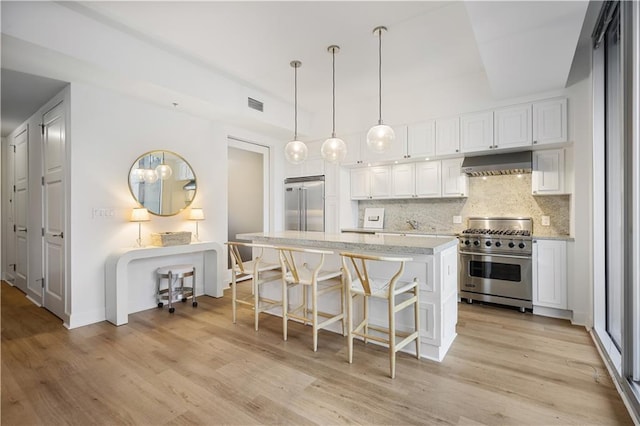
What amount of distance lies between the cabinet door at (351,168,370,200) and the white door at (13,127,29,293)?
4.93 m

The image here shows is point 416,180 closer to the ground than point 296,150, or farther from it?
closer to the ground

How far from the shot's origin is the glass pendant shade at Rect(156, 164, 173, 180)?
4.08m

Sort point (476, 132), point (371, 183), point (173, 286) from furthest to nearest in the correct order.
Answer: point (371, 183) < point (173, 286) < point (476, 132)

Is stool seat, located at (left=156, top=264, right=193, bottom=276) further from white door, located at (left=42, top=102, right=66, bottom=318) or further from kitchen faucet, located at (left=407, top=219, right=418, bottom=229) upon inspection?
kitchen faucet, located at (left=407, top=219, right=418, bottom=229)

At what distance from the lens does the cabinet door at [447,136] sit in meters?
4.21

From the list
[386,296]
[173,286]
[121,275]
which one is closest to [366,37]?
[386,296]

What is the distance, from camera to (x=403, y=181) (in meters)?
4.90

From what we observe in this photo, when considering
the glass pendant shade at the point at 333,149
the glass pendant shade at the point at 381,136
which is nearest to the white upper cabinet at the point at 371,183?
the glass pendant shade at the point at 333,149

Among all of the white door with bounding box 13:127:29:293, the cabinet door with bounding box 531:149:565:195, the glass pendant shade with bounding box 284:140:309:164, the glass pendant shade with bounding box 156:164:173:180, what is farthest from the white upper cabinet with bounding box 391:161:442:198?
the white door with bounding box 13:127:29:293

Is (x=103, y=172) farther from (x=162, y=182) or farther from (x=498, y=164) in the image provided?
(x=498, y=164)

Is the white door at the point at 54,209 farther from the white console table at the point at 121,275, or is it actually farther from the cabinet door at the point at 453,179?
the cabinet door at the point at 453,179

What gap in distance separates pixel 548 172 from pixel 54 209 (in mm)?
5987

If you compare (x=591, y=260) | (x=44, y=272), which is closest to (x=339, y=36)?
(x=591, y=260)

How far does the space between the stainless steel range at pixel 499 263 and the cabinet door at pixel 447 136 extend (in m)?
1.16
